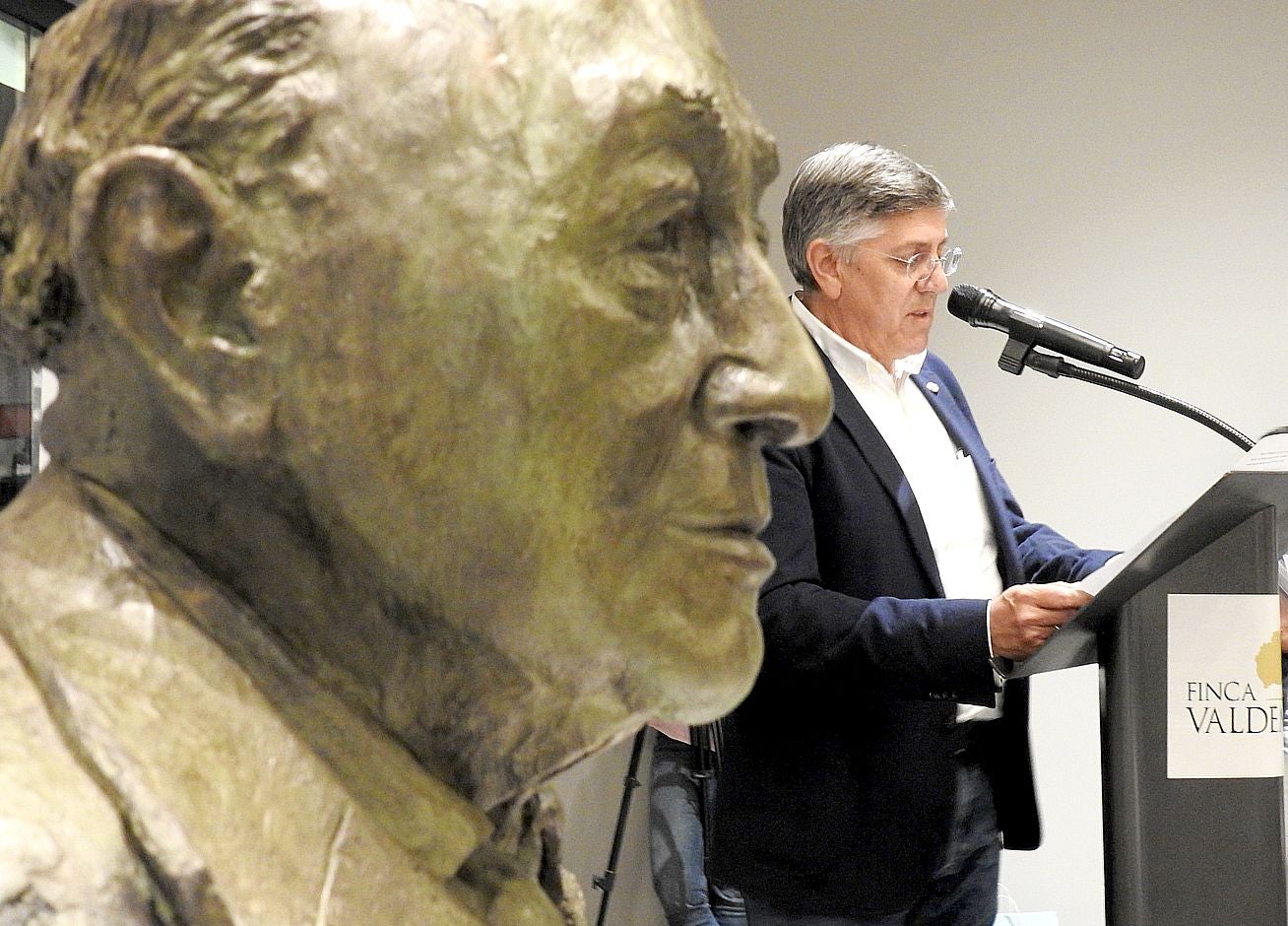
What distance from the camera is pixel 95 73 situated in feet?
2.34

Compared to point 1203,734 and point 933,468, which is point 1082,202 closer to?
point 933,468

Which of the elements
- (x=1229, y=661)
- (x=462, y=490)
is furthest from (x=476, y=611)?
(x=1229, y=661)

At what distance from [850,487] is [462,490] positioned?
1.26 meters

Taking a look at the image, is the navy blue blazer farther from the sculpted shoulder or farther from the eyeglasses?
the sculpted shoulder

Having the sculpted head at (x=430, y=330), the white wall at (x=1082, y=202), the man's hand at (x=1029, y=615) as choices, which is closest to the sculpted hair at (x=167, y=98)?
the sculpted head at (x=430, y=330)

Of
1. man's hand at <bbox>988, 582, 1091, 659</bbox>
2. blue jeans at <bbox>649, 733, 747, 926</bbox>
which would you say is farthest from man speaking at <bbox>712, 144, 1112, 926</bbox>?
blue jeans at <bbox>649, 733, 747, 926</bbox>

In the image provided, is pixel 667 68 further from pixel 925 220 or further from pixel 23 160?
pixel 925 220

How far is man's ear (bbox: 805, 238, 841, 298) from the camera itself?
7.01 ft

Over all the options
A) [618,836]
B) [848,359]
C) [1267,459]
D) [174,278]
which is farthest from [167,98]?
[618,836]

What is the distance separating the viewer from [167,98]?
2.27 ft

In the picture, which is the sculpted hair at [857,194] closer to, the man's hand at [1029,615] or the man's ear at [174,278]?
the man's hand at [1029,615]

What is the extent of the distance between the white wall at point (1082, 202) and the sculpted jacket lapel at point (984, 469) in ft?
4.45

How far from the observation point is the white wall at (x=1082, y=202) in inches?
134

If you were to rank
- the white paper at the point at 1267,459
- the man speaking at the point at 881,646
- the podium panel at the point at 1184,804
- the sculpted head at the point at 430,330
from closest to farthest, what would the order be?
the sculpted head at the point at 430,330 < the white paper at the point at 1267,459 < the podium panel at the point at 1184,804 < the man speaking at the point at 881,646
